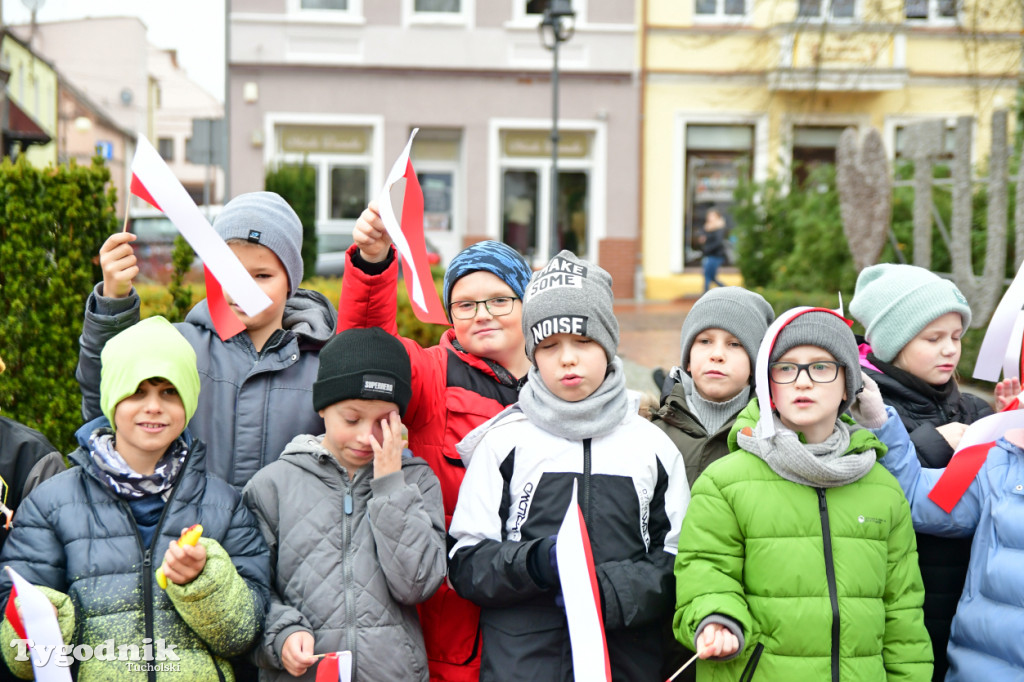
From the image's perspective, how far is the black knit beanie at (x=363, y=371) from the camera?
254cm

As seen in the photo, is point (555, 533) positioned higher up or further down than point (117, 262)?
further down

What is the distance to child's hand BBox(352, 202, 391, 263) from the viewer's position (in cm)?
266

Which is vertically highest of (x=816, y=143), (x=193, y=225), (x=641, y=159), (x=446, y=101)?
(x=446, y=101)

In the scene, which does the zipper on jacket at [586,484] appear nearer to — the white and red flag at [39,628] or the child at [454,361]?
the child at [454,361]

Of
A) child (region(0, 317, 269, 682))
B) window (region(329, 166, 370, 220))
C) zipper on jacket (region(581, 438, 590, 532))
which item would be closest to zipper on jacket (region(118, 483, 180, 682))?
child (region(0, 317, 269, 682))

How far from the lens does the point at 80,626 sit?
7.80 feet

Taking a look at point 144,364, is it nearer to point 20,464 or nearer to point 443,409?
point 20,464

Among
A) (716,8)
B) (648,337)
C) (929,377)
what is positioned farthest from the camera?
(716,8)

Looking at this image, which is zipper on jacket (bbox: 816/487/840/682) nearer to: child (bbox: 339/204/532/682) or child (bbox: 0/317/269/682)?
child (bbox: 339/204/532/682)

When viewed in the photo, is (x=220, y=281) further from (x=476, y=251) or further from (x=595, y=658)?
(x=595, y=658)

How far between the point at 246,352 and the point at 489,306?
74cm

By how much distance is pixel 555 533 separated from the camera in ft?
8.39

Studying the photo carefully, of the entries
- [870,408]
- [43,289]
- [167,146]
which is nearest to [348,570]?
[870,408]

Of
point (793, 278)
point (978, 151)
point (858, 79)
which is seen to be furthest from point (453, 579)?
point (978, 151)
